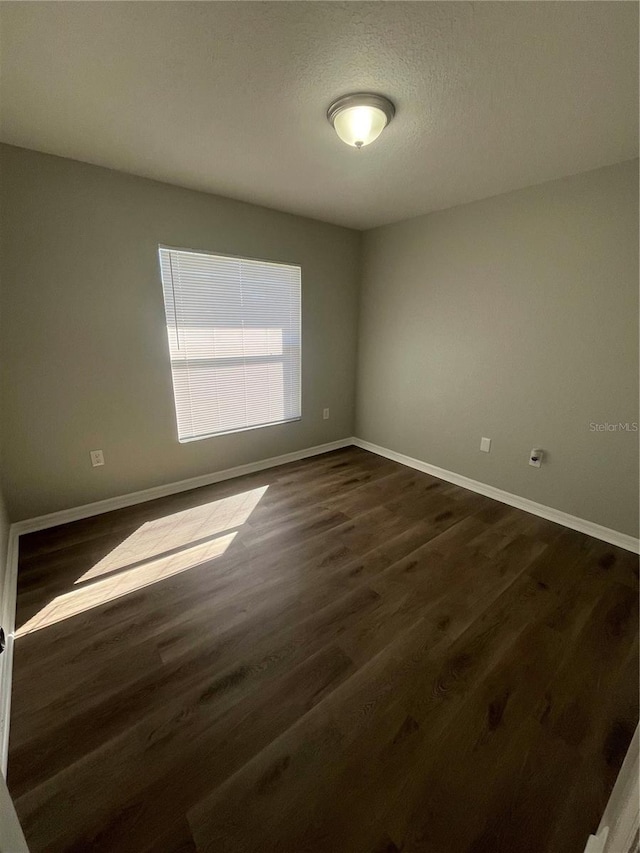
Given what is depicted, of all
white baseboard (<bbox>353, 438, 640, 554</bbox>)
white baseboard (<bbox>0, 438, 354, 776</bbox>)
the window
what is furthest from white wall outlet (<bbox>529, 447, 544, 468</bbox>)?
the window

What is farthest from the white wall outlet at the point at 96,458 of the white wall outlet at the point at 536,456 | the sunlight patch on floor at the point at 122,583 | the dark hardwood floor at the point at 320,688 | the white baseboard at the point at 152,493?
the white wall outlet at the point at 536,456

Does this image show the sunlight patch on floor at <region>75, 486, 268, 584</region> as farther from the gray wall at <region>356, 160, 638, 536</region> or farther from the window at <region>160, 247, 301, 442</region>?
the gray wall at <region>356, 160, 638, 536</region>

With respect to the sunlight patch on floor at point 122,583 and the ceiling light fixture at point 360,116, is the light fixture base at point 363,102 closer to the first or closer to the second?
the ceiling light fixture at point 360,116

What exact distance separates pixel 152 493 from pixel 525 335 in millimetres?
3167

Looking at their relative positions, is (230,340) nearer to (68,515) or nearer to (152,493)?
(152,493)

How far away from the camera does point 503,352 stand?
264 cm

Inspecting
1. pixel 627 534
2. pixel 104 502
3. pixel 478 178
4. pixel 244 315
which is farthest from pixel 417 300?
pixel 104 502

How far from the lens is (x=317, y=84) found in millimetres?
1387

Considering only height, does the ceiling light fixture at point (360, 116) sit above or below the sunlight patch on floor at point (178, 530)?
above

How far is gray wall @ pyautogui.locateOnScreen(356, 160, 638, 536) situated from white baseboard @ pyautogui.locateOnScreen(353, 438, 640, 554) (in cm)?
5

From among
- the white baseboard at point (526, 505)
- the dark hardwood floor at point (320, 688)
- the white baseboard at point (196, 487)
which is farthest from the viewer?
the white baseboard at point (526, 505)

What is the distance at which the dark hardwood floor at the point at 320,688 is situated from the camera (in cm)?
100

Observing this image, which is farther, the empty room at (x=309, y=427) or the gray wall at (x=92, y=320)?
the gray wall at (x=92, y=320)

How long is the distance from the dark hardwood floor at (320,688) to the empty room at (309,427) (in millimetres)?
10
